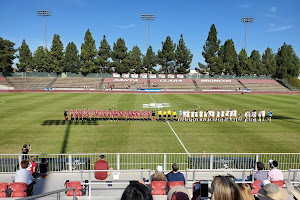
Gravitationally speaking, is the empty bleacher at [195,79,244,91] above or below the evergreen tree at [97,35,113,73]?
below

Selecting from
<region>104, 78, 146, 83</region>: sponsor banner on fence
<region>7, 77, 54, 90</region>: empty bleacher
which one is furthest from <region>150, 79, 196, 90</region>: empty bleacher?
<region>7, 77, 54, 90</region>: empty bleacher

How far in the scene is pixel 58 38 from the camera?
258ft

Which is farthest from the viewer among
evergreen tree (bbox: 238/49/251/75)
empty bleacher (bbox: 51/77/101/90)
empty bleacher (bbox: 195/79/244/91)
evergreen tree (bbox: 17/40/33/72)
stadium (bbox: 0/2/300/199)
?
evergreen tree (bbox: 17/40/33/72)

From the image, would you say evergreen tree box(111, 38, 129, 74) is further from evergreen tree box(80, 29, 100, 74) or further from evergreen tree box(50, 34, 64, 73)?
evergreen tree box(50, 34, 64, 73)

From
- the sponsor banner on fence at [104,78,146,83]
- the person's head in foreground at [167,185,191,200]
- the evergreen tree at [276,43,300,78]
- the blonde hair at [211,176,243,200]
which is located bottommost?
the person's head in foreground at [167,185,191,200]

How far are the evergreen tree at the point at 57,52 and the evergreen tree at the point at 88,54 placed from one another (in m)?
7.26

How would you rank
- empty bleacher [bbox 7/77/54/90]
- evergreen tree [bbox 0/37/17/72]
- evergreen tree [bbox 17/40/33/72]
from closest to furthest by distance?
empty bleacher [bbox 7/77/54/90] → evergreen tree [bbox 0/37/17/72] → evergreen tree [bbox 17/40/33/72]

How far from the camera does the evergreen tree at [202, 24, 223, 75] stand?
8006 cm

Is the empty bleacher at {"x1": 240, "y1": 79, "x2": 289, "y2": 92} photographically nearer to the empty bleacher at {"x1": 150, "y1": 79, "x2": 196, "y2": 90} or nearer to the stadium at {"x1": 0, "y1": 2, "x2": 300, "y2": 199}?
the empty bleacher at {"x1": 150, "y1": 79, "x2": 196, "y2": 90}

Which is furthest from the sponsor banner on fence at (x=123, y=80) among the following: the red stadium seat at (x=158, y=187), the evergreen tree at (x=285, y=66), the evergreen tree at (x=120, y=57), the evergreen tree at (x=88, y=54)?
the red stadium seat at (x=158, y=187)

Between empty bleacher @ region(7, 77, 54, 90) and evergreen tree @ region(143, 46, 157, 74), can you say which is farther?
evergreen tree @ region(143, 46, 157, 74)

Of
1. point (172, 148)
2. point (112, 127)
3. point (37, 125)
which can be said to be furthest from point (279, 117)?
point (37, 125)

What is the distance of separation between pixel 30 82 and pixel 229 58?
219 feet

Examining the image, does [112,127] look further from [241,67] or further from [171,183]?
[241,67]
